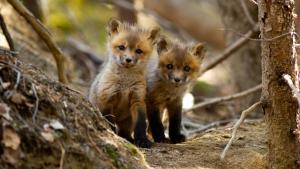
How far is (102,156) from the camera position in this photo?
443 cm

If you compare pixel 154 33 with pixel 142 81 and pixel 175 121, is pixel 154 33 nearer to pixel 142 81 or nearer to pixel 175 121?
pixel 142 81

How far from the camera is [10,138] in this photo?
13.0 ft

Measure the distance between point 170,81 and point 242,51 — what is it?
3436 mm

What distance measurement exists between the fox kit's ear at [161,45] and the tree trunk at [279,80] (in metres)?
2.46

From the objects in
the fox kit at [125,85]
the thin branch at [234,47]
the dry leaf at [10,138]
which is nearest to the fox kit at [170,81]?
the fox kit at [125,85]

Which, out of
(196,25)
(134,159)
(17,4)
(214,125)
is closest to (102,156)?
(134,159)

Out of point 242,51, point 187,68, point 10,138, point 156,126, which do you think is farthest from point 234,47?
point 10,138

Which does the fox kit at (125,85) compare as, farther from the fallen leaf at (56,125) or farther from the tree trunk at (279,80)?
the fallen leaf at (56,125)

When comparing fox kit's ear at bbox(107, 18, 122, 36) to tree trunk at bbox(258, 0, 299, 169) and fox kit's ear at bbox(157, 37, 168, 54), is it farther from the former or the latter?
tree trunk at bbox(258, 0, 299, 169)

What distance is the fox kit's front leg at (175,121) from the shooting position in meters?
6.98

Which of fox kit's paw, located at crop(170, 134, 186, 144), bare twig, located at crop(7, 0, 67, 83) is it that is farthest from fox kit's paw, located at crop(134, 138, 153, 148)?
bare twig, located at crop(7, 0, 67, 83)

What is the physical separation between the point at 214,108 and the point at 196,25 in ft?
12.3

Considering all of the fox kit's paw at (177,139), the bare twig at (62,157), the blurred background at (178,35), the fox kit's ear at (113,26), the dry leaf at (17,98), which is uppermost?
the blurred background at (178,35)

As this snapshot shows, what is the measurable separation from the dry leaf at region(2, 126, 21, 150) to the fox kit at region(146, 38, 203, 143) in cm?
288
